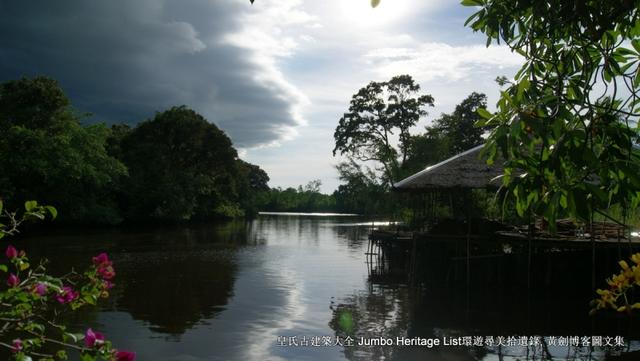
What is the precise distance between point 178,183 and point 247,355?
118 feet

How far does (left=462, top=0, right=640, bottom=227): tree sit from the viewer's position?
6.83 feet

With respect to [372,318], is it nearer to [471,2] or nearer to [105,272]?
[105,272]

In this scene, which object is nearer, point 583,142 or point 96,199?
point 583,142

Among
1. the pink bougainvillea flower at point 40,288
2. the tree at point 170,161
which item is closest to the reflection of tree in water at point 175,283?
the pink bougainvillea flower at point 40,288

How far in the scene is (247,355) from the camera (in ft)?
28.5

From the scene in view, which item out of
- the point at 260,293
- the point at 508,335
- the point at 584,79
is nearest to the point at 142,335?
the point at 260,293

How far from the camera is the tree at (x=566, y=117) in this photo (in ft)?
6.83

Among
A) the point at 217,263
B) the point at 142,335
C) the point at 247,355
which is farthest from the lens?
the point at 217,263

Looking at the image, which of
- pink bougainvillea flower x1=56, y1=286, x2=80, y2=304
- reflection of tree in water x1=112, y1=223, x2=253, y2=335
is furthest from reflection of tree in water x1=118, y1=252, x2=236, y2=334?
pink bougainvillea flower x1=56, y1=286, x2=80, y2=304

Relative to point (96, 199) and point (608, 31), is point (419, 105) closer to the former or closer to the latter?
point (96, 199)

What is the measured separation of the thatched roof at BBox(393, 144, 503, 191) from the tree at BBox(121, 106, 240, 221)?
2957 cm

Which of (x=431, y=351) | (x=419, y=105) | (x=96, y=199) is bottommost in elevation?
(x=431, y=351)

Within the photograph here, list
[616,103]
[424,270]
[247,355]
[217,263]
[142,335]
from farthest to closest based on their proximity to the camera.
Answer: [217,263] < [424,270] < [142,335] < [247,355] < [616,103]

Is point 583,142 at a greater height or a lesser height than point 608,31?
lesser
